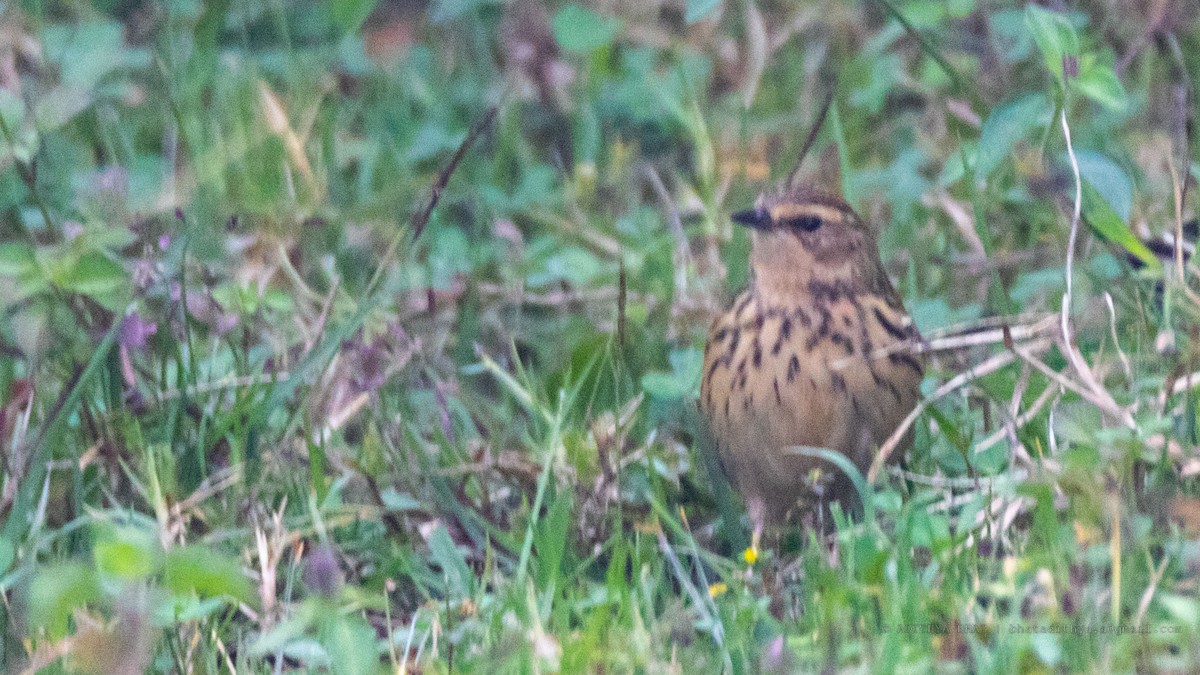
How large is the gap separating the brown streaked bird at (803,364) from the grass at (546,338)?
102 mm

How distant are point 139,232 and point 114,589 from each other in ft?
3.97

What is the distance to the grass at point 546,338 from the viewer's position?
2932mm

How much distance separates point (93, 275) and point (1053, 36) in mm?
1964

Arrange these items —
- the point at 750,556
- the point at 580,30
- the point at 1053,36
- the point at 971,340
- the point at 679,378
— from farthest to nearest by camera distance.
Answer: the point at 580,30
the point at 679,378
the point at 1053,36
the point at 971,340
the point at 750,556

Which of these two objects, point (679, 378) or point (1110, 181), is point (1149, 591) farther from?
point (679, 378)

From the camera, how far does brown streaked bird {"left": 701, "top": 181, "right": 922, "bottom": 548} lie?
11.9 feet

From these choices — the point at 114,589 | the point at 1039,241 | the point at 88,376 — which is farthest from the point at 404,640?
the point at 1039,241

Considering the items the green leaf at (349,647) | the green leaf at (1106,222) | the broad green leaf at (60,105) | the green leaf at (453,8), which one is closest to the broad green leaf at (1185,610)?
the green leaf at (349,647)

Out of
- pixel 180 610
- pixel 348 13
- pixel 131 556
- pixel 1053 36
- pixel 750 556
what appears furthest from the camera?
pixel 348 13

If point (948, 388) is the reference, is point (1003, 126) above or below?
above

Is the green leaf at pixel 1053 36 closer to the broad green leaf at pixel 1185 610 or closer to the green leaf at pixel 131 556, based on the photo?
the broad green leaf at pixel 1185 610

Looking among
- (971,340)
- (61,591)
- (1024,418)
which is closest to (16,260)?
(61,591)

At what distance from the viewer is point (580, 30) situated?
603cm

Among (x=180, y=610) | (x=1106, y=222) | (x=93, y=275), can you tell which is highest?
(x=1106, y=222)
